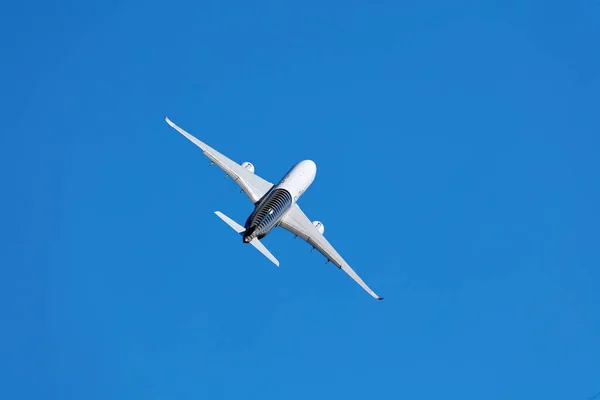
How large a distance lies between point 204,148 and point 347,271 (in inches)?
1174

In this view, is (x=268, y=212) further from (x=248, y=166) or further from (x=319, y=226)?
(x=248, y=166)

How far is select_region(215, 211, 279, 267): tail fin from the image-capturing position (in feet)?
501

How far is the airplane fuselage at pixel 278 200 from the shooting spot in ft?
517

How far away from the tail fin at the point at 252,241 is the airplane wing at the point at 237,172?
12901 millimetres

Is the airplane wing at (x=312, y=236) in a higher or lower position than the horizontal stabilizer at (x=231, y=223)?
higher

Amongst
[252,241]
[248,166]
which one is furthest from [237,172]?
[252,241]

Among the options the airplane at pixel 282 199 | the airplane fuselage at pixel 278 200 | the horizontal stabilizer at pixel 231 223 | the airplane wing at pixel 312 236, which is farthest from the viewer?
the airplane wing at pixel 312 236

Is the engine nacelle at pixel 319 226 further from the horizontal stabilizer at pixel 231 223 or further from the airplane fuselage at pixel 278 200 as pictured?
the horizontal stabilizer at pixel 231 223

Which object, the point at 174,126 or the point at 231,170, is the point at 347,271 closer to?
the point at 231,170

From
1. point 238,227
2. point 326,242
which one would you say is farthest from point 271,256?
point 326,242

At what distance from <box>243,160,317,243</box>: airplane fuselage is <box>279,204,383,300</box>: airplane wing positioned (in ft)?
6.55

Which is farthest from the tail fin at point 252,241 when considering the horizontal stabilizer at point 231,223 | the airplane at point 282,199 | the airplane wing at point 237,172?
the airplane wing at point 237,172

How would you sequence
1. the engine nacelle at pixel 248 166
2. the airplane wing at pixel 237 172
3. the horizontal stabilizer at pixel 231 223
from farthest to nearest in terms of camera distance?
the engine nacelle at pixel 248 166
the airplane wing at pixel 237 172
the horizontal stabilizer at pixel 231 223

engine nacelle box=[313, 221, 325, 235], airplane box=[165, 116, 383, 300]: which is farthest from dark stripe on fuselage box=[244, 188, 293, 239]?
engine nacelle box=[313, 221, 325, 235]
